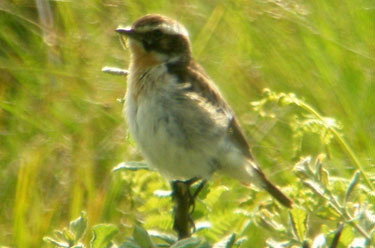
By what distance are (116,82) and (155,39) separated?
1.01m

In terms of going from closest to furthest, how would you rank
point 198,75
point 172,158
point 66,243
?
point 66,243 → point 172,158 → point 198,75

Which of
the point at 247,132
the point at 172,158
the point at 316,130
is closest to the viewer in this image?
the point at 316,130

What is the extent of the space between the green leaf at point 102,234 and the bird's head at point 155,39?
1.94m

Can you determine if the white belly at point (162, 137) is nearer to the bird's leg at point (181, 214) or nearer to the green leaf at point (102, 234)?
the bird's leg at point (181, 214)

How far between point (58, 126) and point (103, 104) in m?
0.30

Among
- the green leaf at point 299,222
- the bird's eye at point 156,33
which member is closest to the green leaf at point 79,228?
the green leaf at point 299,222

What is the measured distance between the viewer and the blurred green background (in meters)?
3.84

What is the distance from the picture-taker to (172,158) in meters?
3.05

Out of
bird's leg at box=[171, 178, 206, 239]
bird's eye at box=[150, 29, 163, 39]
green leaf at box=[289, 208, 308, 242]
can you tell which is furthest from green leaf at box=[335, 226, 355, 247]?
bird's eye at box=[150, 29, 163, 39]

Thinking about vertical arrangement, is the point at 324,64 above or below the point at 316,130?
below

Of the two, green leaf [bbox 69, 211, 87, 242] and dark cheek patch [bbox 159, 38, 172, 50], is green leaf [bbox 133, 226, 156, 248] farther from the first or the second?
dark cheek patch [bbox 159, 38, 172, 50]

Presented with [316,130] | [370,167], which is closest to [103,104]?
[370,167]

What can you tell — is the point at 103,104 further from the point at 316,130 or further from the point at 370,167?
the point at 316,130

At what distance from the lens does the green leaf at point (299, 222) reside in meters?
1.44
